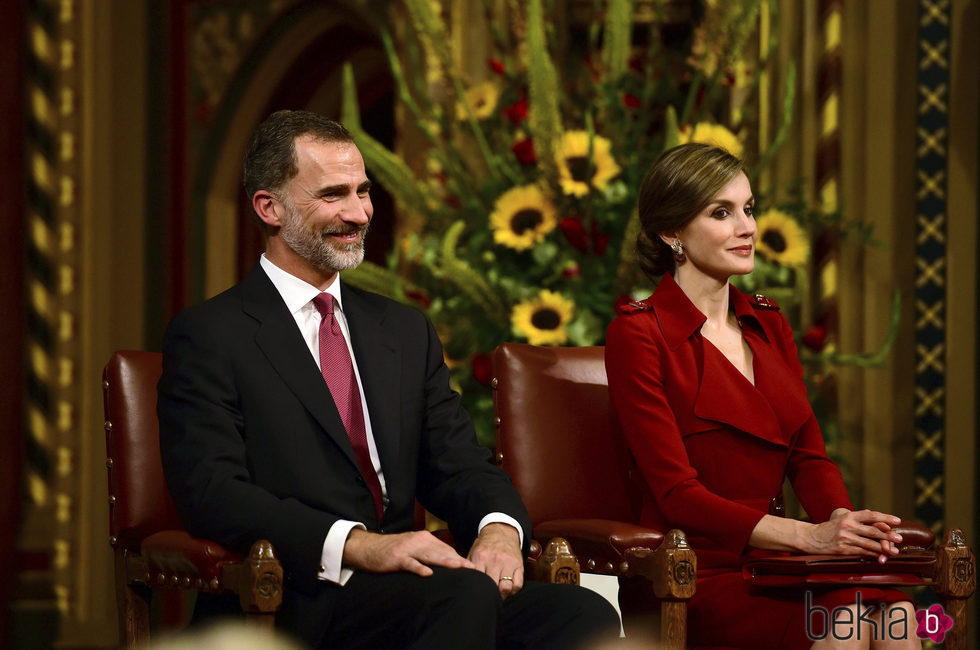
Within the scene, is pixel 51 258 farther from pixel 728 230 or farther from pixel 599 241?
pixel 728 230

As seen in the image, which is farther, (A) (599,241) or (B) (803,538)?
(A) (599,241)

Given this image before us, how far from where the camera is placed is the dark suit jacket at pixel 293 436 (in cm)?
175

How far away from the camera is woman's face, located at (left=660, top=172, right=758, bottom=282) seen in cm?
211

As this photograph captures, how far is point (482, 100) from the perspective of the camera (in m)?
2.99

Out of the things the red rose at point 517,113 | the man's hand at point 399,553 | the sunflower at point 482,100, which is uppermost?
the sunflower at point 482,100

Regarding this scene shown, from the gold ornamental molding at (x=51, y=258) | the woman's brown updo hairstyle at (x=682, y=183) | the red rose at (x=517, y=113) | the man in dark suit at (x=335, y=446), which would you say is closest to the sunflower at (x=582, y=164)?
the red rose at (x=517, y=113)

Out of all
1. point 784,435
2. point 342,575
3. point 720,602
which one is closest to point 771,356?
point 784,435

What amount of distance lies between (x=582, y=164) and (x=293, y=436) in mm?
1125

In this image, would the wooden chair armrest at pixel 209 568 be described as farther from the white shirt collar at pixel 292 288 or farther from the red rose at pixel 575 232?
the red rose at pixel 575 232

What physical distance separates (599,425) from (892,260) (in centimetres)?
131

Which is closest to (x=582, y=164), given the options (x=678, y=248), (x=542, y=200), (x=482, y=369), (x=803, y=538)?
(x=542, y=200)

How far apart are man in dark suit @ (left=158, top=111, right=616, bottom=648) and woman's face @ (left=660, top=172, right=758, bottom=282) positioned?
1.61ft

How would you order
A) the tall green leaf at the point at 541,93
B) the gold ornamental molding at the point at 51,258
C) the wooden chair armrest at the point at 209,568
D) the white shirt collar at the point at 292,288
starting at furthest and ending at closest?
the gold ornamental molding at the point at 51,258 → the tall green leaf at the point at 541,93 → the white shirt collar at the point at 292,288 → the wooden chair armrest at the point at 209,568

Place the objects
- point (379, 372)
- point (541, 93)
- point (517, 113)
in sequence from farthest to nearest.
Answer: point (517, 113), point (541, 93), point (379, 372)
